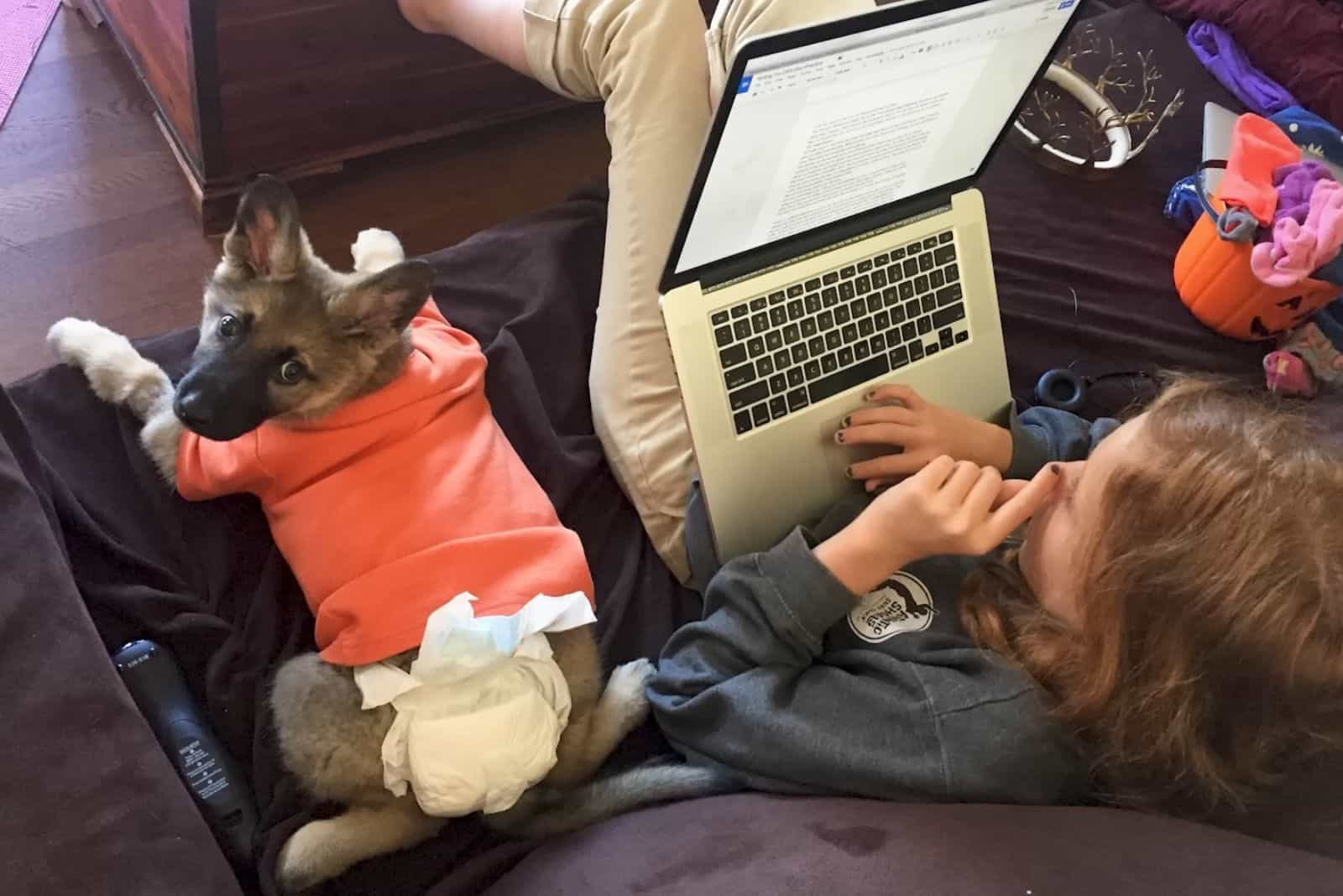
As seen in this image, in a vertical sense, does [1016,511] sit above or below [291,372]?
below

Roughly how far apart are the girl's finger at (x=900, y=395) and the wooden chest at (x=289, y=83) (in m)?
1.15

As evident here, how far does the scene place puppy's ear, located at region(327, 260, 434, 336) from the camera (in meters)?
1.18

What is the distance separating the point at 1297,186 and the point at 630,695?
1284 millimetres

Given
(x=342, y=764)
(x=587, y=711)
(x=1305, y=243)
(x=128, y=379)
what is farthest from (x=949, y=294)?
(x=128, y=379)

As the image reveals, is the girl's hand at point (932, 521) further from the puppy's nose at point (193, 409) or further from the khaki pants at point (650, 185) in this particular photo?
the puppy's nose at point (193, 409)

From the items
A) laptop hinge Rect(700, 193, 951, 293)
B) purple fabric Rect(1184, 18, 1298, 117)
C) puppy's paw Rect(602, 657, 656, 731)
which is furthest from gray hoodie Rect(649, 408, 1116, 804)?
purple fabric Rect(1184, 18, 1298, 117)

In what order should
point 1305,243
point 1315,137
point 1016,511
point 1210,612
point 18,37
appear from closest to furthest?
point 1210,612
point 1016,511
point 1305,243
point 1315,137
point 18,37

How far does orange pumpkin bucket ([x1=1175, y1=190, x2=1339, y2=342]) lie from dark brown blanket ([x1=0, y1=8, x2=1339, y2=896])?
0.04 meters

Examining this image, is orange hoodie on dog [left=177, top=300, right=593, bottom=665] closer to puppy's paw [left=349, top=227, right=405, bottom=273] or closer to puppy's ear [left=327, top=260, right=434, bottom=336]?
puppy's ear [left=327, top=260, right=434, bottom=336]

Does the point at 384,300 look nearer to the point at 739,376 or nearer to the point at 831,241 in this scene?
the point at 739,376

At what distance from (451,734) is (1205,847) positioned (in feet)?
2.25

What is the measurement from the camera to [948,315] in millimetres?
1308

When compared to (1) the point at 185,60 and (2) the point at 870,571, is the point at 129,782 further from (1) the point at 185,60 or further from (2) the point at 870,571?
(1) the point at 185,60

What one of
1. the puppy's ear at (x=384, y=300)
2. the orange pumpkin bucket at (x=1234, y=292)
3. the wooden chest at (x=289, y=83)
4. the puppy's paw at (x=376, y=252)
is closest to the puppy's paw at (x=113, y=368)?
the puppy's ear at (x=384, y=300)
